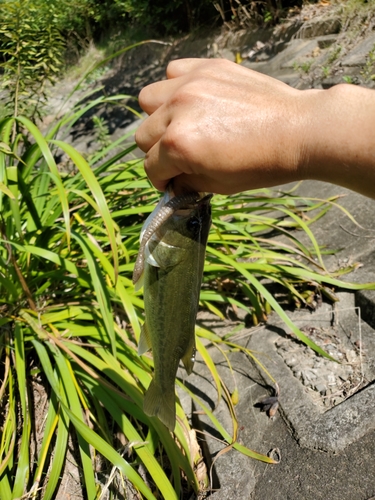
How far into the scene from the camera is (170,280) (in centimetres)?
139

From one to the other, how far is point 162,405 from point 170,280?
1.90ft

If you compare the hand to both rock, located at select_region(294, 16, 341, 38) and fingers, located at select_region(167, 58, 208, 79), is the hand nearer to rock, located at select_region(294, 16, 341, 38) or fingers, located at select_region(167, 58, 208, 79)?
fingers, located at select_region(167, 58, 208, 79)

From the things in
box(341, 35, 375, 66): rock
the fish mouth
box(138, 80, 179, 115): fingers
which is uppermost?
box(138, 80, 179, 115): fingers

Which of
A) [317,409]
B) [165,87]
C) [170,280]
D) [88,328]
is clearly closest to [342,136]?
[165,87]

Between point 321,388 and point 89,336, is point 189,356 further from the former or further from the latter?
point 89,336

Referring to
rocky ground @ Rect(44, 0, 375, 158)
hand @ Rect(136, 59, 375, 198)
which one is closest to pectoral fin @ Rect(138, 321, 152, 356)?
hand @ Rect(136, 59, 375, 198)

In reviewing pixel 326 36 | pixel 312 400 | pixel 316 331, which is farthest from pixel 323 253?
pixel 326 36

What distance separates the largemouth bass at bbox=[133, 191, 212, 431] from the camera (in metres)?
1.27

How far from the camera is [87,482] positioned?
1.89m

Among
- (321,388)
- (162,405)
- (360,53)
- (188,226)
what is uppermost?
(188,226)

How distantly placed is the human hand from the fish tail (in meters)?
0.87

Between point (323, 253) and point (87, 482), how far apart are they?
2.03m

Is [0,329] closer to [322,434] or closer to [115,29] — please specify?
[322,434]

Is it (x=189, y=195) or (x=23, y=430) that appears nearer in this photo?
(x=189, y=195)
